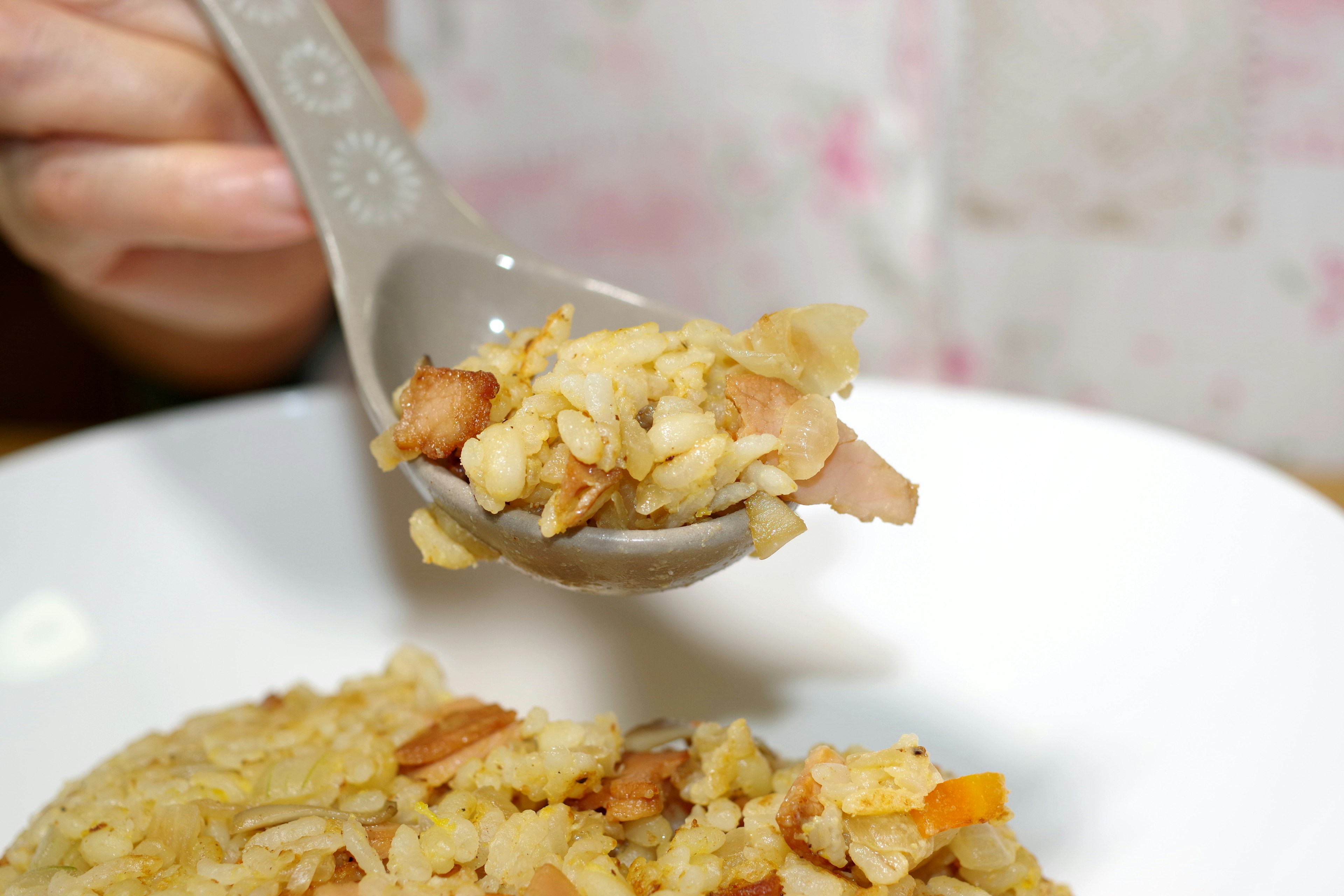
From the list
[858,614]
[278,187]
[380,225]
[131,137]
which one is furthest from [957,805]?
[131,137]

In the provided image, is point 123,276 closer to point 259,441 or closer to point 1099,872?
point 259,441

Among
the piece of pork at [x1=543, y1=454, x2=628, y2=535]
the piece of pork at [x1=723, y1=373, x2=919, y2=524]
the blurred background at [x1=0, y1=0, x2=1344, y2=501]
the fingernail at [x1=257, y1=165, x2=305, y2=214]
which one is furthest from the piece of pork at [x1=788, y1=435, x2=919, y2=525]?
the blurred background at [x1=0, y1=0, x2=1344, y2=501]

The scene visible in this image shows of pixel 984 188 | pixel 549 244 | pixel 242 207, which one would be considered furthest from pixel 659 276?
pixel 242 207

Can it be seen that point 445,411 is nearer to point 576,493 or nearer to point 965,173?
point 576,493

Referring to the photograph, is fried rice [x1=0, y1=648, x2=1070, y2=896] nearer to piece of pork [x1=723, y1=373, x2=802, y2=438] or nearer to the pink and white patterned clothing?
piece of pork [x1=723, y1=373, x2=802, y2=438]

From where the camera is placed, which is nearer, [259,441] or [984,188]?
[259,441]

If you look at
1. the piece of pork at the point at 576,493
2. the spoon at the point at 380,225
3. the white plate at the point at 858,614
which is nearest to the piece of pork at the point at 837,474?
the piece of pork at the point at 576,493
